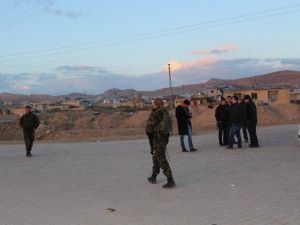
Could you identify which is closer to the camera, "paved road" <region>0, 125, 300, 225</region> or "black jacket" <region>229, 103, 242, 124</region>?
"paved road" <region>0, 125, 300, 225</region>

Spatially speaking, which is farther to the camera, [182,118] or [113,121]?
[113,121]

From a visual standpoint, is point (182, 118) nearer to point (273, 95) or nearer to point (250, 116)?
point (250, 116)

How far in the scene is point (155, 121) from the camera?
10.7m

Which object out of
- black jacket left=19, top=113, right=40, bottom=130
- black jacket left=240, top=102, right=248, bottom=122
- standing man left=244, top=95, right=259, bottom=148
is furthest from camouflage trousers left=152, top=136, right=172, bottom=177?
black jacket left=19, top=113, right=40, bottom=130

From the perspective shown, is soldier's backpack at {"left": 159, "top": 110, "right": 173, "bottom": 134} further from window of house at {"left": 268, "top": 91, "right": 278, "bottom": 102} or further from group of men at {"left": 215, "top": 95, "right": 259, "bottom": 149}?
window of house at {"left": 268, "top": 91, "right": 278, "bottom": 102}

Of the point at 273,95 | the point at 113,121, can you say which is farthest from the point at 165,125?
the point at 273,95

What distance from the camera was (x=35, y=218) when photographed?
8383 mm

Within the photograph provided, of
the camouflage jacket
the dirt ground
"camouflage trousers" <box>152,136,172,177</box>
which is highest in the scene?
the camouflage jacket

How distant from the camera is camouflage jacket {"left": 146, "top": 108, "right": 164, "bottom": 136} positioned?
10.7 metres

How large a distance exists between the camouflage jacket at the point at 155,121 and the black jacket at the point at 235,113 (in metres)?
6.99

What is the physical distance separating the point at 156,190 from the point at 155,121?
1333mm

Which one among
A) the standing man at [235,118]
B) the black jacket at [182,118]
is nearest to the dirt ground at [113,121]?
the black jacket at [182,118]

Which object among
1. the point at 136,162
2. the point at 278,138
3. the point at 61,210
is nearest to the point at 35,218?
the point at 61,210

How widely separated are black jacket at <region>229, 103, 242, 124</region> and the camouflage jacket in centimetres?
699
